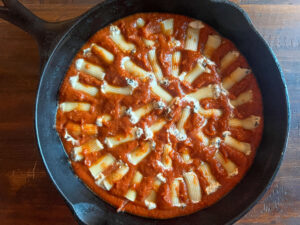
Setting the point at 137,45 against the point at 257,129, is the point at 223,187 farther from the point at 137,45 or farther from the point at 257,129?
the point at 137,45

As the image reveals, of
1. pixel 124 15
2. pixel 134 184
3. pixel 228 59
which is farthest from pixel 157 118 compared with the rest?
pixel 124 15

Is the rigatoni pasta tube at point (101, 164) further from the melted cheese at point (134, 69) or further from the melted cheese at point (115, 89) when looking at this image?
the melted cheese at point (134, 69)

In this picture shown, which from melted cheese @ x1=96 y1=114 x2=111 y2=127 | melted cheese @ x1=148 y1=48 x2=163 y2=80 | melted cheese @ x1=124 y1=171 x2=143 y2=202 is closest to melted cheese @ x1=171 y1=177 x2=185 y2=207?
melted cheese @ x1=124 y1=171 x2=143 y2=202

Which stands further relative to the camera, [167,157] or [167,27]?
[167,27]

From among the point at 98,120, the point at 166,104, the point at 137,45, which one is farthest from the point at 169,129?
the point at 137,45

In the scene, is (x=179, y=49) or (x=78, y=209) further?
(x=179, y=49)

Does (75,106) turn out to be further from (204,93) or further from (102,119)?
(204,93)

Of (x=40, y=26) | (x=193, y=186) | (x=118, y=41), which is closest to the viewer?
(x=40, y=26)
